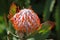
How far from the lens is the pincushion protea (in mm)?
1154

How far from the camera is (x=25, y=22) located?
1.15 meters

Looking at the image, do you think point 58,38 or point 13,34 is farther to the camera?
point 58,38

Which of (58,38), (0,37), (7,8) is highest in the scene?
(7,8)

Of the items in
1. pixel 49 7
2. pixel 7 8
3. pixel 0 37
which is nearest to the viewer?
pixel 0 37

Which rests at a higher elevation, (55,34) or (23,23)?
(23,23)

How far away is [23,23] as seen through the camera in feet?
3.77

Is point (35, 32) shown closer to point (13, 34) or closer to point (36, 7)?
point (13, 34)

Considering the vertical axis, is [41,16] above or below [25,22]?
below

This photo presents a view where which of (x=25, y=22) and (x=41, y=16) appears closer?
(x=25, y=22)

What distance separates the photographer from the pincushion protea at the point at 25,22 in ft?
3.79

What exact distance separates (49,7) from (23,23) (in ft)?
2.32

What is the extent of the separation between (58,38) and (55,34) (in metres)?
0.06

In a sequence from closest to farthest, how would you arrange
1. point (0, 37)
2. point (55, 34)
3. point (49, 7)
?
point (0, 37)
point (49, 7)
point (55, 34)

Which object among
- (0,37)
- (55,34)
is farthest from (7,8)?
(55,34)
